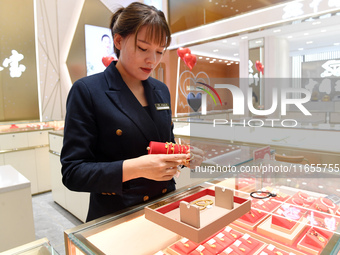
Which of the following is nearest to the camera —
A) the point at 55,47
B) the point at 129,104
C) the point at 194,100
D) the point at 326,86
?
the point at 129,104

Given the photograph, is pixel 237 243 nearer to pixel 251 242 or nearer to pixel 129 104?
pixel 251 242

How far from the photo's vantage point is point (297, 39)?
22.2 ft

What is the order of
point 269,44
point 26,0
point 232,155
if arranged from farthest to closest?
1. point 269,44
2. point 26,0
3. point 232,155

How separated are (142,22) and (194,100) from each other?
21.7 feet

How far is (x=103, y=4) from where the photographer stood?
19.9 ft

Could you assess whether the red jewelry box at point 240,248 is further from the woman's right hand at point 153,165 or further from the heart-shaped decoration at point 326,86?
the heart-shaped decoration at point 326,86

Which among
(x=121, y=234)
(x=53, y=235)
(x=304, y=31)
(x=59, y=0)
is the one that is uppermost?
(x=59, y=0)

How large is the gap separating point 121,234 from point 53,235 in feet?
8.00

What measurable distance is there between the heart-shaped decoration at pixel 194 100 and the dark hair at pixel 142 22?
6.39m

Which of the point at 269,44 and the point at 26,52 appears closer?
the point at 26,52

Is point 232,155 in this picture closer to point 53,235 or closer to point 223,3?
point 53,235

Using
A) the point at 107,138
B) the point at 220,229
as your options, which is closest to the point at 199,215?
the point at 220,229

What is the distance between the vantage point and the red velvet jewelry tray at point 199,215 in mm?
682

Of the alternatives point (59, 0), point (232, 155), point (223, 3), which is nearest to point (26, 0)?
point (59, 0)
